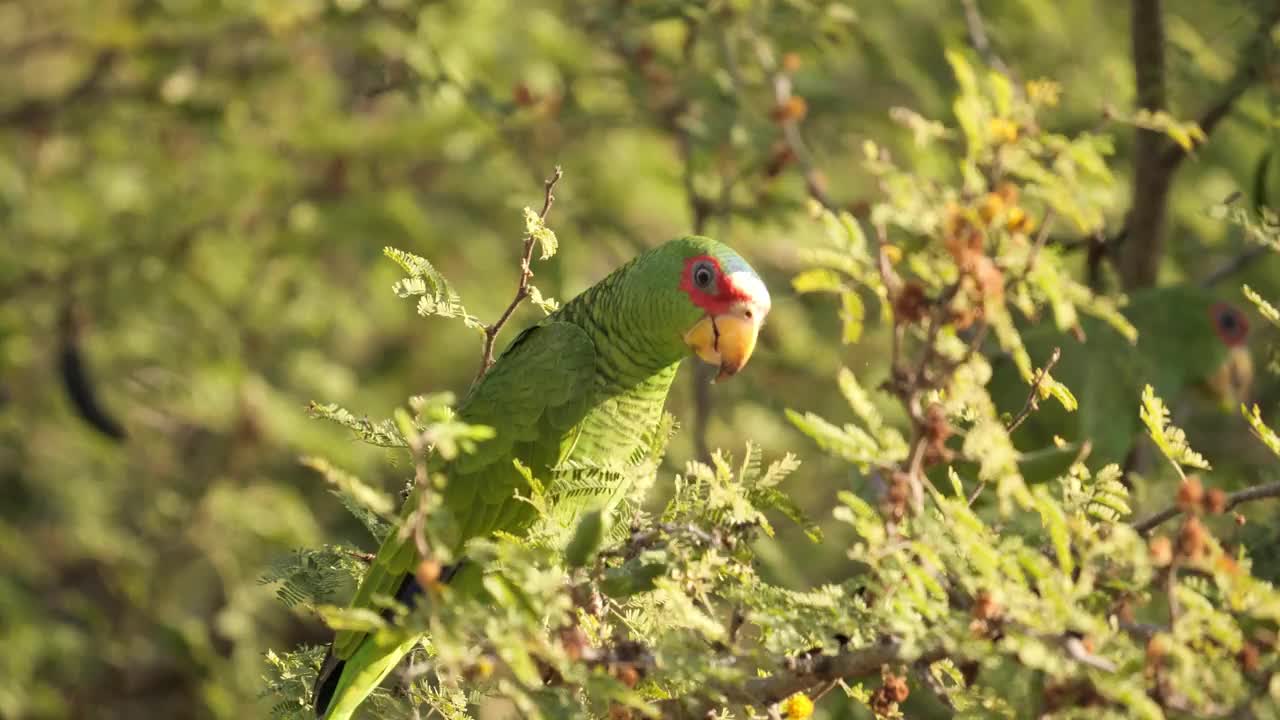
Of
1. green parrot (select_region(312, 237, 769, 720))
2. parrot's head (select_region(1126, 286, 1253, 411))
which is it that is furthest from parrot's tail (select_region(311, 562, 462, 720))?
→ parrot's head (select_region(1126, 286, 1253, 411))

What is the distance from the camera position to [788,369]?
4.50 meters

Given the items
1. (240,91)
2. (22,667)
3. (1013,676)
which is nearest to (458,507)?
(1013,676)

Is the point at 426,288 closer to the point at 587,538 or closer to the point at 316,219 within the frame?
the point at 587,538

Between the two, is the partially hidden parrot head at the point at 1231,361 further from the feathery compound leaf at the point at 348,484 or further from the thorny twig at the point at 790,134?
the feathery compound leaf at the point at 348,484

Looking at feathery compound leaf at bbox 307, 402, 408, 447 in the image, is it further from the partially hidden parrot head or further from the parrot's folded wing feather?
the partially hidden parrot head

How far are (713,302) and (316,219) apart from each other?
319cm

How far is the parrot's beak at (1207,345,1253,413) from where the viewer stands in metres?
3.62

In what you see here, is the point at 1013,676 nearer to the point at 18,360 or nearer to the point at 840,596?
the point at 840,596

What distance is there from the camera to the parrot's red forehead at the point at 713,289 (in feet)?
8.05

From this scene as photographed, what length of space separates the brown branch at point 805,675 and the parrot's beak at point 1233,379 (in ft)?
7.92

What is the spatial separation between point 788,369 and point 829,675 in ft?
9.65

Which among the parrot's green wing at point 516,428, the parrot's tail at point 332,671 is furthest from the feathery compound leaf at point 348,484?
the parrot's green wing at point 516,428

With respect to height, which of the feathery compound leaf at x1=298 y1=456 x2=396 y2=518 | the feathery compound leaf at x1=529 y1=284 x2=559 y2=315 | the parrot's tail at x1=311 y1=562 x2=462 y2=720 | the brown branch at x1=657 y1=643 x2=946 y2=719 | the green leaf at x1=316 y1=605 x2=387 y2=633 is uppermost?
the feathery compound leaf at x1=298 y1=456 x2=396 y2=518

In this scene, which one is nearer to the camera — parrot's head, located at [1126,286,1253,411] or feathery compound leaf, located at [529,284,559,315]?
feathery compound leaf, located at [529,284,559,315]
